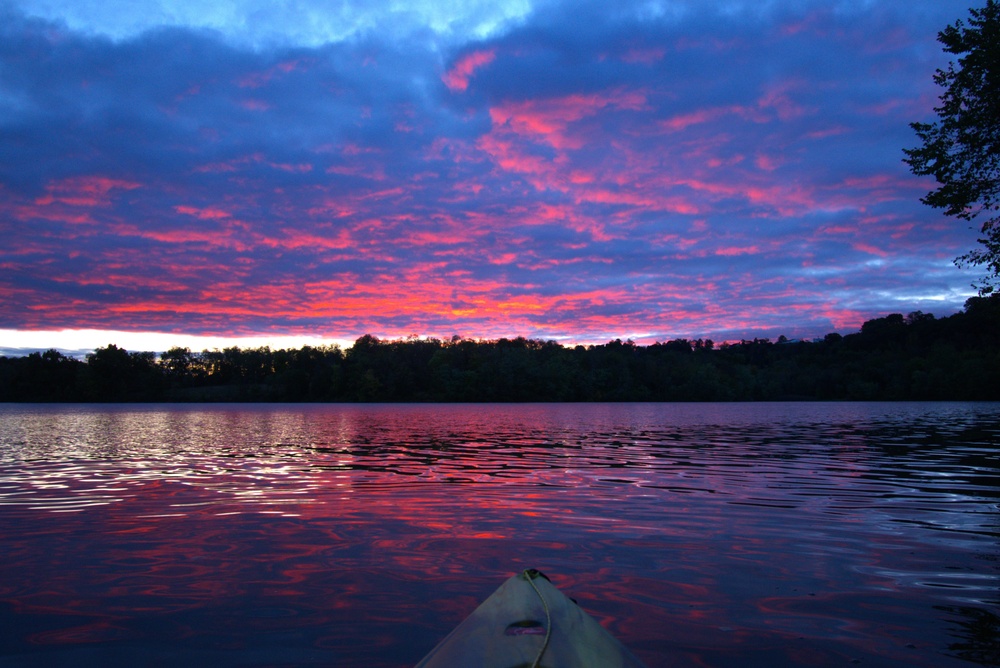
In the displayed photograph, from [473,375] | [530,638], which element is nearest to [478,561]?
[530,638]

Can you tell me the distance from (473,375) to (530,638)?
128796 mm

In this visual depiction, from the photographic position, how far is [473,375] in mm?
132375

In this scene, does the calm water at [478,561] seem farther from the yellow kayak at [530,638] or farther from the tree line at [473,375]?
the tree line at [473,375]

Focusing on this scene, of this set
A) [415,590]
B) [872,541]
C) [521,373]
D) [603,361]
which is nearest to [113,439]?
[415,590]

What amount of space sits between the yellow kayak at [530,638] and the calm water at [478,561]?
3.85 feet

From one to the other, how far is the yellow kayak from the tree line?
127 meters

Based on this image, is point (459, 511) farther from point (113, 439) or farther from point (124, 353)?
point (124, 353)

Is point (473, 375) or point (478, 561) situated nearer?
point (478, 561)

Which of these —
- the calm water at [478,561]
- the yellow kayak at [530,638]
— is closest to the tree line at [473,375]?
the calm water at [478,561]

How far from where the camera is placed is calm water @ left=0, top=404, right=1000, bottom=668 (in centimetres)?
536

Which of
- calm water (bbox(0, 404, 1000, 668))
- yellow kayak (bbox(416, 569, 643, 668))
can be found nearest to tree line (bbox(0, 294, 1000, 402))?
calm water (bbox(0, 404, 1000, 668))

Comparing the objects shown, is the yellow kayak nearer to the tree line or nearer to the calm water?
the calm water

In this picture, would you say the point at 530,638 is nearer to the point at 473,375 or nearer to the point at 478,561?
the point at 478,561

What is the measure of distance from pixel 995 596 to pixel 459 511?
7497 millimetres
